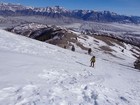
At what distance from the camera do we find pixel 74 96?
15922mm

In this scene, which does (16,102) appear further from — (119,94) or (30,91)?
(119,94)

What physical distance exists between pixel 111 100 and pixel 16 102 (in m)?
5.99

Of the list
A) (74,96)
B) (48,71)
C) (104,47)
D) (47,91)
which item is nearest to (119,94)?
A: (74,96)

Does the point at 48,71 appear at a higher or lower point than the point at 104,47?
higher

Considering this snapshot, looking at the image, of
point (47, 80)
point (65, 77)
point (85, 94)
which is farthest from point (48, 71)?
point (85, 94)

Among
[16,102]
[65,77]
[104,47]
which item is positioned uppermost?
[16,102]

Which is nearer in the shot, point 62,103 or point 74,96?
point 62,103

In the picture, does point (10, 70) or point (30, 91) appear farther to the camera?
point (10, 70)

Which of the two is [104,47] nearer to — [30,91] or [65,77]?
[65,77]

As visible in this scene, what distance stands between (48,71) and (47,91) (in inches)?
265

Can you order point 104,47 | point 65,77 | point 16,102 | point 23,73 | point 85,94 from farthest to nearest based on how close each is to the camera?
point 104,47
point 65,77
point 23,73
point 85,94
point 16,102

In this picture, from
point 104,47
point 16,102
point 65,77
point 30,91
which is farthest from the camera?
point 104,47

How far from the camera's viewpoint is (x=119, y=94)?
18484mm

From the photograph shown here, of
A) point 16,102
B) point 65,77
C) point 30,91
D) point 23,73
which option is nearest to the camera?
point 16,102
